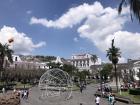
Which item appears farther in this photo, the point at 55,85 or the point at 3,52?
the point at 3,52

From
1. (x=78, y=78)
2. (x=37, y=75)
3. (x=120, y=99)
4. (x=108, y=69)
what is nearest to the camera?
(x=120, y=99)

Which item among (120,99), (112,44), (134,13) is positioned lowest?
(120,99)

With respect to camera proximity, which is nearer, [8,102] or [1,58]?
[8,102]

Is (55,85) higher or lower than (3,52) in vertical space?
lower

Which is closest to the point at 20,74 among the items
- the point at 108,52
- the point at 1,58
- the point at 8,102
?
the point at 1,58

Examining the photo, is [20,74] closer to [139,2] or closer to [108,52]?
[108,52]

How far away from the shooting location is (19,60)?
192125mm

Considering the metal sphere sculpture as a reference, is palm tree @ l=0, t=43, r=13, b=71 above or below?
above

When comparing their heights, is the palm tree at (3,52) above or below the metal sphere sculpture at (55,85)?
above

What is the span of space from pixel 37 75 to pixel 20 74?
13017mm

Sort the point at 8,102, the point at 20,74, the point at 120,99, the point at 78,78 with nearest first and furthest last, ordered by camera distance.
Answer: the point at 8,102 → the point at 120,99 → the point at 20,74 → the point at 78,78

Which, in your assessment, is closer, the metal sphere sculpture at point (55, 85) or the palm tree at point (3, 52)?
the metal sphere sculpture at point (55, 85)

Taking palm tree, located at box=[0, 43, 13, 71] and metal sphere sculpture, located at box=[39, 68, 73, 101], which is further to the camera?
palm tree, located at box=[0, 43, 13, 71]

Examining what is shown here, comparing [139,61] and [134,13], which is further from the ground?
[139,61]
